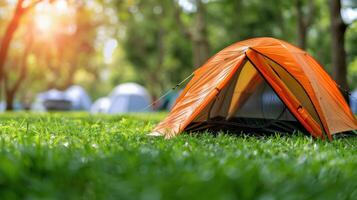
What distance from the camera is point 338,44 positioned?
12.0 metres

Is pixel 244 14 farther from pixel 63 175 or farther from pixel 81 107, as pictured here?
pixel 63 175

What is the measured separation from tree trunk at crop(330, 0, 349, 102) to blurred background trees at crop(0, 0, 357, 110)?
5.32m

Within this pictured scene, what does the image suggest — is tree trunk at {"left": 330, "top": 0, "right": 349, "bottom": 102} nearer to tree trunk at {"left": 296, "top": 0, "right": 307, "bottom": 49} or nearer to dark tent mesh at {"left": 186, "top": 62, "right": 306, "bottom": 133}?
dark tent mesh at {"left": 186, "top": 62, "right": 306, "bottom": 133}

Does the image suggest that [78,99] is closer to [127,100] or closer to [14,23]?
[127,100]

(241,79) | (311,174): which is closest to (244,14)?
(241,79)

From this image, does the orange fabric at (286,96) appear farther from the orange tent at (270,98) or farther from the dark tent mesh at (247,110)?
the dark tent mesh at (247,110)

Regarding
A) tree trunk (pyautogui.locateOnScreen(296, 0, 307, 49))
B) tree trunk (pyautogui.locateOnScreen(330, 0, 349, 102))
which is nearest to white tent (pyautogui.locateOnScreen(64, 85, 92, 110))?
tree trunk (pyautogui.locateOnScreen(296, 0, 307, 49))

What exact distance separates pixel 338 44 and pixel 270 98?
5565 mm

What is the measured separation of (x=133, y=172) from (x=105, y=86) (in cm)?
6442

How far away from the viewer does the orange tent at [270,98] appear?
641cm

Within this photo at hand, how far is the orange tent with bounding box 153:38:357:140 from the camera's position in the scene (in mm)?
6414

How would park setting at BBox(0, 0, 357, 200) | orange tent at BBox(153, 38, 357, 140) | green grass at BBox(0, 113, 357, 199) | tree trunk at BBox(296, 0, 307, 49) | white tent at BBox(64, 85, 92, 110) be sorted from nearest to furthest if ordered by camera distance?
green grass at BBox(0, 113, 357, 199)
park setting at BBox(0, 0, 357, 200)
orange tent at BBox(153, 38, 357, 140)
tree trunk at BBox(296, 0, 307, 49)
white tent at BBox(64, 85, 92, 110)

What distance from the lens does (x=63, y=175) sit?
9.97 ft

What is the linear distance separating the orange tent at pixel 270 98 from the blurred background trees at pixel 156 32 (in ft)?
26.6
